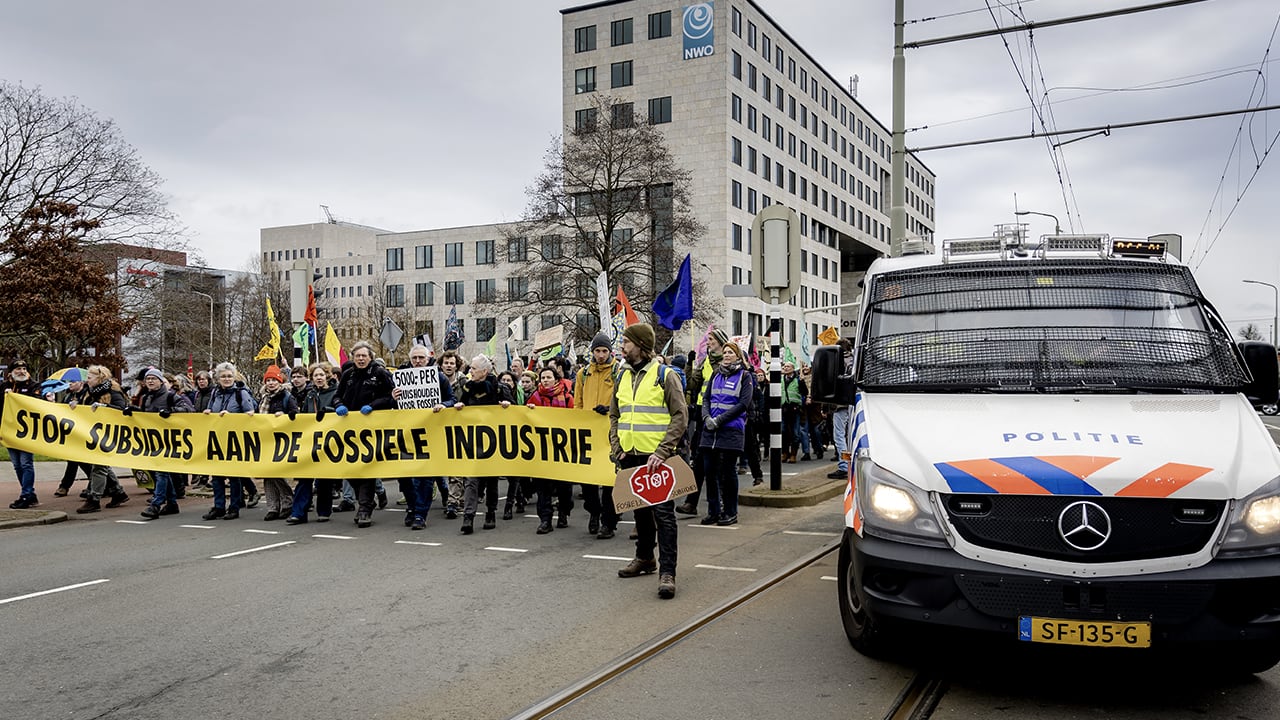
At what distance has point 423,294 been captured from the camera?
273 ft

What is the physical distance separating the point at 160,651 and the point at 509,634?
2.07 metres

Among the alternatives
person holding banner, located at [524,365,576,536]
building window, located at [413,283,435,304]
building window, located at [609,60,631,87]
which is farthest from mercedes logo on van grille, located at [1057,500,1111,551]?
building window, located at [413,283,435,304]

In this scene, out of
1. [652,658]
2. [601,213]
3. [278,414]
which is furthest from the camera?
[601,213]

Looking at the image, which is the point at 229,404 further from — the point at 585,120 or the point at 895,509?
the point at 585,120

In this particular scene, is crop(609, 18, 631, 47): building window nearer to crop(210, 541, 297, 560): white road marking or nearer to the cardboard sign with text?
crop(210, 541, 297, 560): white road marking

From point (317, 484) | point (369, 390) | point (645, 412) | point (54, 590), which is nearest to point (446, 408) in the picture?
point (369, 390)

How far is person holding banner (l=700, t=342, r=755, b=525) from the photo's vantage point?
10.4 meters

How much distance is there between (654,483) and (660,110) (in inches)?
2280

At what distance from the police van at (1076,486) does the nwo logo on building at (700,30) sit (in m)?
58.4

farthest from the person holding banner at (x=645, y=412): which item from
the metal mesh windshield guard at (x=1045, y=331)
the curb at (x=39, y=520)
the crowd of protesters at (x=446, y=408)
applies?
the curb at (x=39, y=520)

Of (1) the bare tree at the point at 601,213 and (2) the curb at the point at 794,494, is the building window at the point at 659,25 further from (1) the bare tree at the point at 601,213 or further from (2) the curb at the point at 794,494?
(2) the curb at the point at 794,494

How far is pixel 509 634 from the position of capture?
6.05m

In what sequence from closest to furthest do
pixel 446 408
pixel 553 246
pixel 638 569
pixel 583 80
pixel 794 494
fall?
pixel 638 569, pixel 446 408, pixel 794 494, pixel 553 246, pixel 583 80

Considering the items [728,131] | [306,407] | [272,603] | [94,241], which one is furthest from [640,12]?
[272,603]
